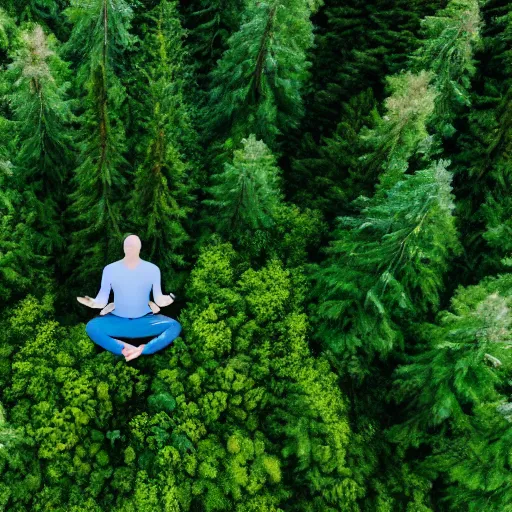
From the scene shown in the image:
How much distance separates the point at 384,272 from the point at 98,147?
809 centimetres

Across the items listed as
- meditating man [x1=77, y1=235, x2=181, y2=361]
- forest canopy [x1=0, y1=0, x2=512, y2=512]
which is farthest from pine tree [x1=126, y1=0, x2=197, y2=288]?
meditating man [x1=77, y1=235, x2=181, y2=361]

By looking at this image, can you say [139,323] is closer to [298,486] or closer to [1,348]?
[1,348]

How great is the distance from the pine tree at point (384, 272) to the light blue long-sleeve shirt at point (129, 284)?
507cm

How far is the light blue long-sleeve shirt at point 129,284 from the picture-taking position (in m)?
7.74

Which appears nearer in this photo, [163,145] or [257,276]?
[163,145]

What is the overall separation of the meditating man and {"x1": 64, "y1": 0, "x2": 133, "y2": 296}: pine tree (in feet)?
10.5

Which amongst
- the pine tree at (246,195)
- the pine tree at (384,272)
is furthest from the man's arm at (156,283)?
the pine tree at (384,272)

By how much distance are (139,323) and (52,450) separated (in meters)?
3.84

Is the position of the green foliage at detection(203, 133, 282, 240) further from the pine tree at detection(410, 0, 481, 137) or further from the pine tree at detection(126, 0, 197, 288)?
the pine tree at detection(410, 0, 481, 137)

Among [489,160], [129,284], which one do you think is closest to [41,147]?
[129,284]

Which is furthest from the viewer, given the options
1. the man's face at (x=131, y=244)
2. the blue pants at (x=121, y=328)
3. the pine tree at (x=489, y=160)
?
the pine tree at (x=489, y=160)

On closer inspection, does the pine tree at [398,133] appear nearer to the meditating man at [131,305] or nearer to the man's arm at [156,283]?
the man's arm at [156,283]

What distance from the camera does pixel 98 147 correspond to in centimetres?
994

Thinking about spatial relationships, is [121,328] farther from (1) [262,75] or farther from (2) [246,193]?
(1) [262,75]
